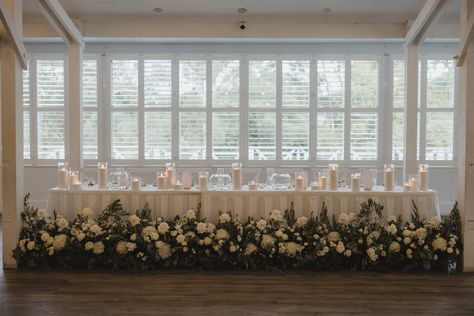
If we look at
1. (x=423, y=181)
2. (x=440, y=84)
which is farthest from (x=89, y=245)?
(x=440, y=84)

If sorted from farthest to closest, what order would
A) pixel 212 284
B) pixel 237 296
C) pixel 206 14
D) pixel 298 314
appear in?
pixel 206 14 → pixel 212 284 → pixel 237 296 → pixel 298 314

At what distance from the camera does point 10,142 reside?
430 centimetres

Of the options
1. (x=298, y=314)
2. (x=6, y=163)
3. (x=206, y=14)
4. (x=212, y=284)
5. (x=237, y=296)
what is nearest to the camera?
(x=298, y=314)

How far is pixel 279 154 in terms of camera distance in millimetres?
7758

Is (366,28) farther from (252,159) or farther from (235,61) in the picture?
(252,159)

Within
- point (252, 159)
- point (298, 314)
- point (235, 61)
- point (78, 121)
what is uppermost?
point (235, 61)

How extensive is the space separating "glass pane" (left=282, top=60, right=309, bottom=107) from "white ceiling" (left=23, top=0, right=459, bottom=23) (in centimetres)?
142

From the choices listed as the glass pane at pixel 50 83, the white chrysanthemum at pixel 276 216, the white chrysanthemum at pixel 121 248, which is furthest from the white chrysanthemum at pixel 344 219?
the glass pane at pixel 50 83

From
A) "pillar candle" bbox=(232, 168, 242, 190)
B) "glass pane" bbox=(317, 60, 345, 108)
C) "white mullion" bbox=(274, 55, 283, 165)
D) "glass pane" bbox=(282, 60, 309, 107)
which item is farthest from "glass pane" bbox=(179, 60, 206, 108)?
"pillar candle" bbox=(232, 168, 242, 190)

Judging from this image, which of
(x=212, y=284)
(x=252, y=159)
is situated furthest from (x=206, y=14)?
(x=212, y=284)

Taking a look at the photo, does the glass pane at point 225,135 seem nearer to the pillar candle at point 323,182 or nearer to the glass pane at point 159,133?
the glass pane at point 159,133

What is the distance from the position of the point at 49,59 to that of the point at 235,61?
3.07 meters

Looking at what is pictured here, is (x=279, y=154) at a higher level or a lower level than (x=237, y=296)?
higher

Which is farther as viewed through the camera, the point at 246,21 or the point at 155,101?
the point at 155,101
